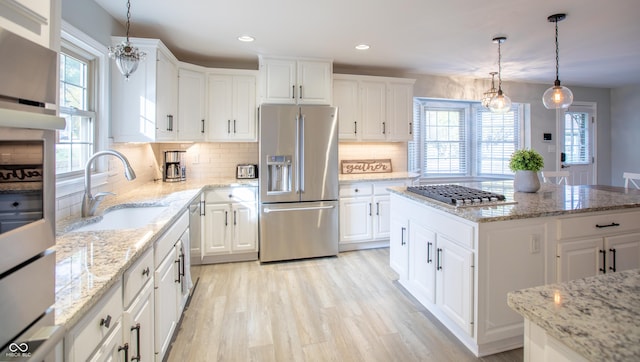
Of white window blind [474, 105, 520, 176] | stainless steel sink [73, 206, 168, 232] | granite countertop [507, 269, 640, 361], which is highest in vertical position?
white window blind [474, 105, 520, 176]

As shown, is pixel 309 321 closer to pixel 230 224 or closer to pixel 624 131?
pixel 230 224

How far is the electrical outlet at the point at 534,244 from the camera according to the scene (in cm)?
206

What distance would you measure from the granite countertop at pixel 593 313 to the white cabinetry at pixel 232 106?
3.59m

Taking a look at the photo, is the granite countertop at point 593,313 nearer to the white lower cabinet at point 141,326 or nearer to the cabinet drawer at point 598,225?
the cabinet drawer at point 598,225

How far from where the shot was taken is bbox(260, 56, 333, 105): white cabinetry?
154 inches

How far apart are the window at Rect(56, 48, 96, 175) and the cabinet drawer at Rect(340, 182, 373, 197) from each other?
258 centimetres

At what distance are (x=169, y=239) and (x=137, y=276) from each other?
580 mm

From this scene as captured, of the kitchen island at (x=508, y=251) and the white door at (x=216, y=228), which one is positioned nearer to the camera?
the kitchen island at (x=508, y=251)

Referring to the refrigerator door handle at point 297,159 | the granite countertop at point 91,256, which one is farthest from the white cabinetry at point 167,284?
the refrigerator door handle at point 297,159

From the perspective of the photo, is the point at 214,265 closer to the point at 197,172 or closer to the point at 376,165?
the point at 197,172

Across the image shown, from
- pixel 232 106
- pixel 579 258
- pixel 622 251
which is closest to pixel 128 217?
pixel 232 106

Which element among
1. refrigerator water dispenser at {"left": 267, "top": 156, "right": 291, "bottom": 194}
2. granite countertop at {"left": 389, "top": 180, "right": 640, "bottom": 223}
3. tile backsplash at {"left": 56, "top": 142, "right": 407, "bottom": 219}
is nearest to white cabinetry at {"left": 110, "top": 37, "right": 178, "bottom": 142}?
tile backsplash at {"left": 56, "top": 142, "right": 407, "bottom": 219}

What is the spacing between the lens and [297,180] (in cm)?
375

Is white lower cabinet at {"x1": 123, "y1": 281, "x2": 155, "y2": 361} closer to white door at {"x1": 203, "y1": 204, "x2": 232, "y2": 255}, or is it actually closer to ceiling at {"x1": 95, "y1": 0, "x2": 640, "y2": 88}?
white door at {"x1": 203, "y1": 204, "x2": 232, "y2": 255}
